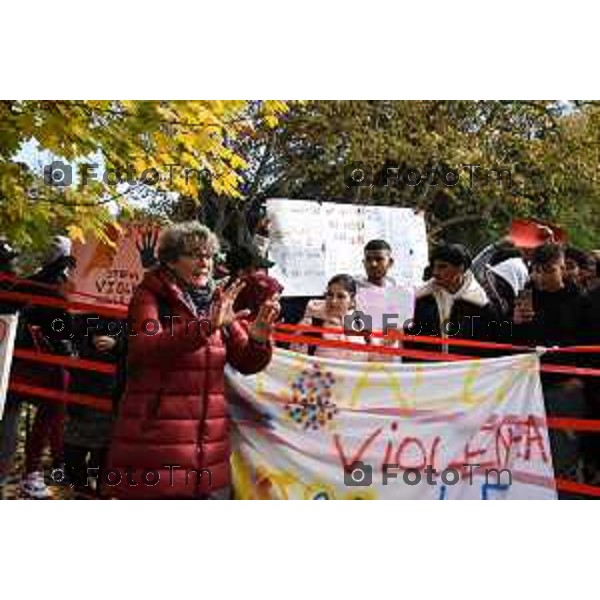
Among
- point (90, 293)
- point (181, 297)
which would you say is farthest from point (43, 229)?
point (181, 297)

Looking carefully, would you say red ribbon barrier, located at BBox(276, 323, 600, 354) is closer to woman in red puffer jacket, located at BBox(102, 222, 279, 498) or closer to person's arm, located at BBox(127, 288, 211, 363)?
woman in red puffer jacket, located at BBox(102, 222, 279, 498)

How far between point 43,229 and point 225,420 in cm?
136

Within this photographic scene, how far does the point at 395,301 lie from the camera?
5691 millimetres

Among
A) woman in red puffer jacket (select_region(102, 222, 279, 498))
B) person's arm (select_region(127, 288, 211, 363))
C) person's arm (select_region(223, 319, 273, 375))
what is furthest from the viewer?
person's arm (select_region(223, 319, 273, 375))

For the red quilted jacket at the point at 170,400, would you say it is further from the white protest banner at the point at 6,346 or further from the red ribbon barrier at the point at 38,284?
the white protest banner at the point at 6,346

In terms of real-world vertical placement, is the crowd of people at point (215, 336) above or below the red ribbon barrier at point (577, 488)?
above

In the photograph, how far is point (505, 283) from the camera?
19.0ft

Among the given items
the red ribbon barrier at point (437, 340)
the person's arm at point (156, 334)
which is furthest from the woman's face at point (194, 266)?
the red ribbon barrier at point (437, 340)

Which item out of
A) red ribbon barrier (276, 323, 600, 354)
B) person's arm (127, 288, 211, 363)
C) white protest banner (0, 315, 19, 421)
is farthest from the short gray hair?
white protest banner (0, 315, 19, 421)

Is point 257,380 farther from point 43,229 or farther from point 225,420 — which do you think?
point 43,229

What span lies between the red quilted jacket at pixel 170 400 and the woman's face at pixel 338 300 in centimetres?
50

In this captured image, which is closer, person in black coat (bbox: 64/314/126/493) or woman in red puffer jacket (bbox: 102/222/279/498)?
woman in red puffer jacket (bbox: 102/222/279/498)

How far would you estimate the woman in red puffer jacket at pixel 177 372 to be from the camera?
507 cm

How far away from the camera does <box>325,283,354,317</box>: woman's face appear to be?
18.5 ft
